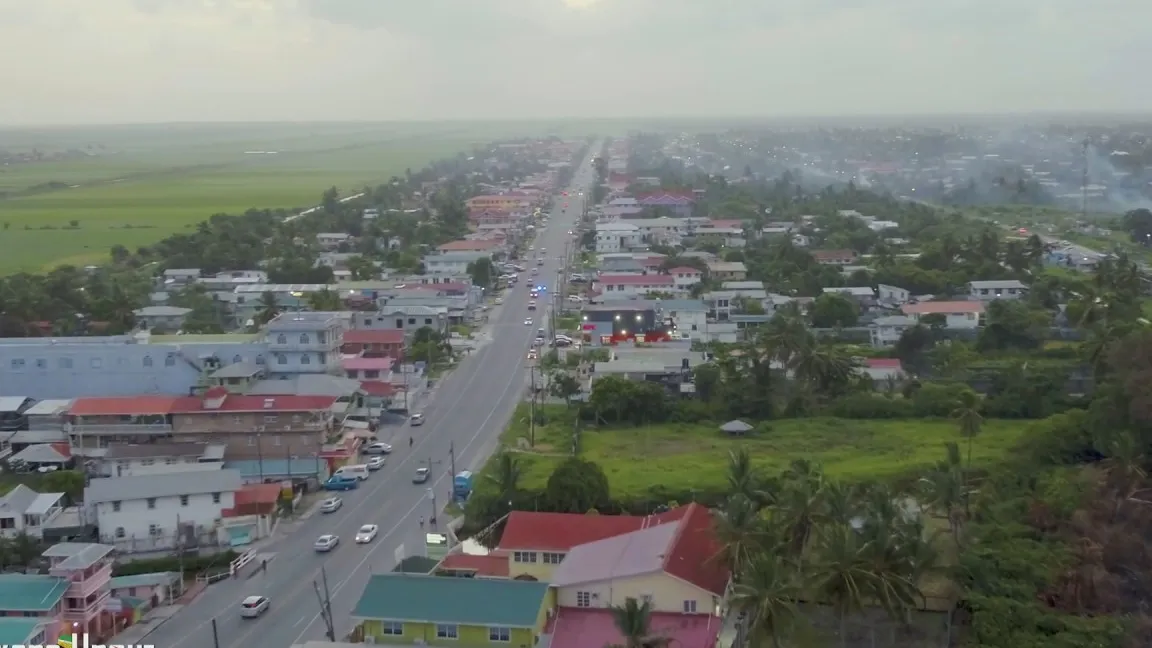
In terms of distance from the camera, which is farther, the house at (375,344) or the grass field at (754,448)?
the house at (375,344)

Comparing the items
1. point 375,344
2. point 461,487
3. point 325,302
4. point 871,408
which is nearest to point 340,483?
point 461,487

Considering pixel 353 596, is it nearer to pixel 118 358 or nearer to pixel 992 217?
pixel 118 358

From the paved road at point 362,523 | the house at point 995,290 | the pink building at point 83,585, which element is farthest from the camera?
the house at point 995,290

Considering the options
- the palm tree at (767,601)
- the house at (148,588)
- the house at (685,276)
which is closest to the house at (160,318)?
the house at (685,276)

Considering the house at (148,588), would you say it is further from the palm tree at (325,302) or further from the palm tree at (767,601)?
the palm tree at (325,302)

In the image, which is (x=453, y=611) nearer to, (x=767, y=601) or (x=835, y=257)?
(x=767, y=601)

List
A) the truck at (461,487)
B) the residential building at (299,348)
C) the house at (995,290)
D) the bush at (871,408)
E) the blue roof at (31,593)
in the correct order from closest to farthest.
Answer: the blue roof at (31,593) → the truck at (461,487) → the bush at (871,408) → the residential building at (299,348) → the house at (995,290)

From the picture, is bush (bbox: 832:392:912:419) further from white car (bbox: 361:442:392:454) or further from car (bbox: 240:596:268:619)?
car (bbox: 240:596:268:619)
